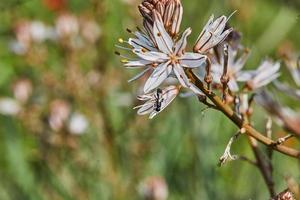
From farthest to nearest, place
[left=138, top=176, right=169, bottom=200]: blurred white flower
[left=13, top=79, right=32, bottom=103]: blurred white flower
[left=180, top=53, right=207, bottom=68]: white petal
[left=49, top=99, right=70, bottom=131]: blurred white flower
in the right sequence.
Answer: [left=13, top=79, right=32, bottom=103]: blurred white flower
[left=49, top=99, right=70, bottom=131]: blurred white flower
[left=138, top=176, right=169, bottom=200]: blurred white flower
[left=180, top=53, right=207, bottom=68]: white petal

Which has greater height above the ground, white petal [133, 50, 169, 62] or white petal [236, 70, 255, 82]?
white petal [236, 70, 255, 82]

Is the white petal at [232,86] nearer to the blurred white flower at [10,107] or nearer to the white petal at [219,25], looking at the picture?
the white petal at [219,25]

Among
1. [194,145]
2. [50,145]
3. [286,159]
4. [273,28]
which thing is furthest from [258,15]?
[50,145]

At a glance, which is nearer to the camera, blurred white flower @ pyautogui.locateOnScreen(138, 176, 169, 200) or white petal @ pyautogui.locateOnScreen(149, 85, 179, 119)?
white petal @ pyautogui.locateOnScreen(149, 85, 179, 119)

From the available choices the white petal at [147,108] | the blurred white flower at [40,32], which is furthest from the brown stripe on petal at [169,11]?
the blurred white flower at [40,32]

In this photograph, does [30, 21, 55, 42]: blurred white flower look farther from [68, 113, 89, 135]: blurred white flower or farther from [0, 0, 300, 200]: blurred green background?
[68, 113, 89, 135]: blurred white flower

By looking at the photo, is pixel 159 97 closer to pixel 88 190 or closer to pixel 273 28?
pixel 88 190

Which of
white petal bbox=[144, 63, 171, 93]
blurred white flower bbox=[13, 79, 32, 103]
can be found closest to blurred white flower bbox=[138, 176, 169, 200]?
blurred white flower bbox=[13, 79, 32, 103]
